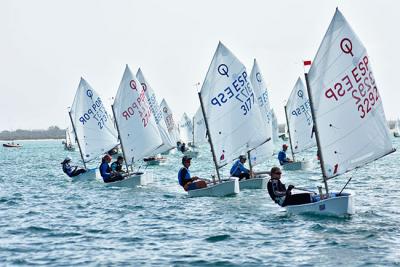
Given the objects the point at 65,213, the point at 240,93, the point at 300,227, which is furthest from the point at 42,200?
the point at 300,227

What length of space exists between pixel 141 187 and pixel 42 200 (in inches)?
235

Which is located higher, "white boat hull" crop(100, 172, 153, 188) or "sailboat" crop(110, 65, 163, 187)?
"sailboat" crop(110, 65, 163, 187)

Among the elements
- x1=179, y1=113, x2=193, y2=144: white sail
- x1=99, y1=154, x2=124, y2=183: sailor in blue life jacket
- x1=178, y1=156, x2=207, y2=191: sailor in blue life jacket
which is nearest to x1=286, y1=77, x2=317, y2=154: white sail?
x1=99, y1=154, x2=124, y2=183: sailor in blue life jacket

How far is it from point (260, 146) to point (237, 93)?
6523 millimetres

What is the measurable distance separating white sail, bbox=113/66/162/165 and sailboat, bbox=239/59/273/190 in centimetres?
530

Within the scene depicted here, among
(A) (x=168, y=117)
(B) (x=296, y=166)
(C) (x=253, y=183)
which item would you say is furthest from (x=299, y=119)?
(A) (x=168, y=117)

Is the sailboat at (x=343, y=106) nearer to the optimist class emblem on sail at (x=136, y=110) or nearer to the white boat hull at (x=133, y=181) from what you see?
the white boat hull at (x=133, y=181)

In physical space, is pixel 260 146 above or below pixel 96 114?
below

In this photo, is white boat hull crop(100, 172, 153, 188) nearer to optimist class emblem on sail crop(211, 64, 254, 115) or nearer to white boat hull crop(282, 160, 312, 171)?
optimist class emblem on sail crop(211, 64, 254, 115)

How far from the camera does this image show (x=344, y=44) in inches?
800

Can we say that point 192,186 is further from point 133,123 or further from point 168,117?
point 168,117

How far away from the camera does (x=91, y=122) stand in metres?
40.7

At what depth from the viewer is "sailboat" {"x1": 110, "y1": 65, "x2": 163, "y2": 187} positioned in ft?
115

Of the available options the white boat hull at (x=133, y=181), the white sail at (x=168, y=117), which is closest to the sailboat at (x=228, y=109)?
the white boat hull at (x=133, y=181)
